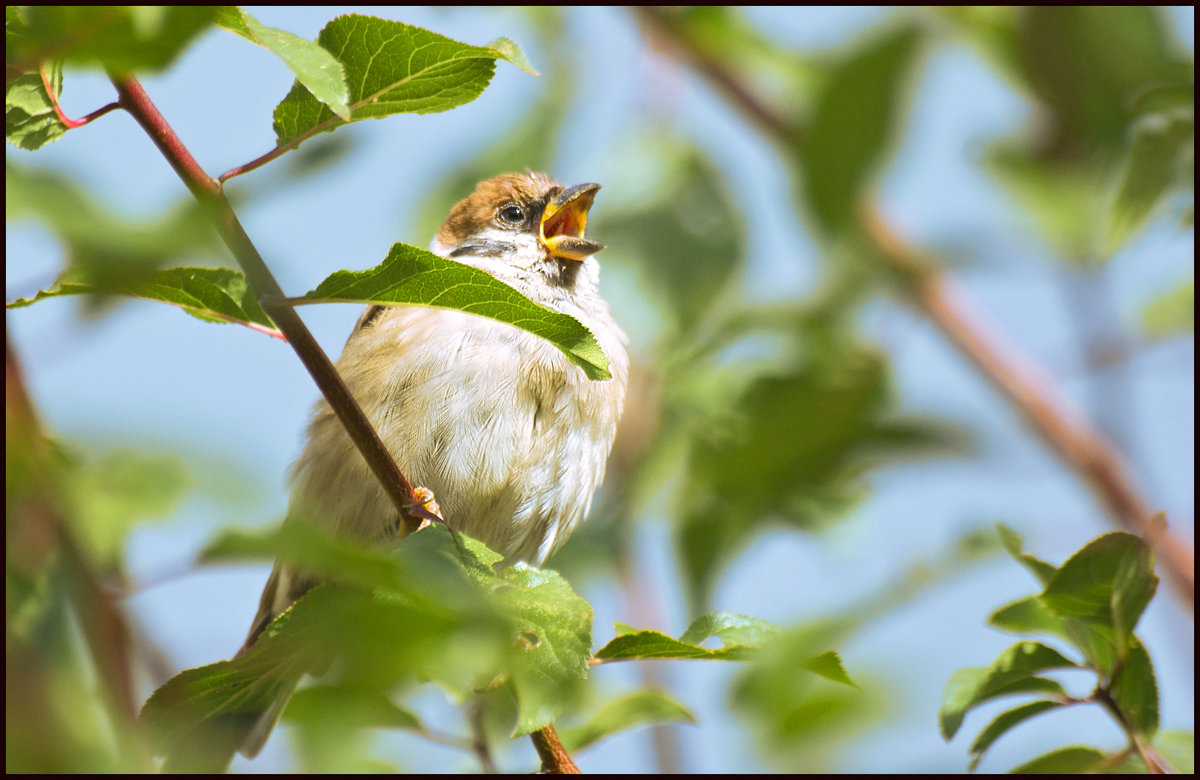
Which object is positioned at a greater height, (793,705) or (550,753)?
(550,753)

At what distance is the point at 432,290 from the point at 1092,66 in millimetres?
1031

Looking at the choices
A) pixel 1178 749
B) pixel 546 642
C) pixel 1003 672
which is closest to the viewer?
pixel 546 642

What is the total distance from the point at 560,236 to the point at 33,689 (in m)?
4.09

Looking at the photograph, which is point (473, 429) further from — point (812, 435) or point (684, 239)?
point (812, 435)

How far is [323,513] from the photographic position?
4.09m

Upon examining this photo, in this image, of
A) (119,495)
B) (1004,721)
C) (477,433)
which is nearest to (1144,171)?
(1004,721)

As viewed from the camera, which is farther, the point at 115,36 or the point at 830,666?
the point at 830,666

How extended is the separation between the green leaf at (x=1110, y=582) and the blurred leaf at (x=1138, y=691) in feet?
0.38

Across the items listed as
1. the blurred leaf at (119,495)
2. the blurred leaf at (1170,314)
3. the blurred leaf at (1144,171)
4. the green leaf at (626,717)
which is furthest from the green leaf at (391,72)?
the blurred leaf at (1170,314)

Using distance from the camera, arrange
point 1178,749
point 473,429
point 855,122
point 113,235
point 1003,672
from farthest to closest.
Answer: point 473,429 < point 1178,749 < point 1003,672 < point 855,122 < point 113,235

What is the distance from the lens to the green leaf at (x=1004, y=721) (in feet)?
6.87

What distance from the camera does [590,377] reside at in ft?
6.36

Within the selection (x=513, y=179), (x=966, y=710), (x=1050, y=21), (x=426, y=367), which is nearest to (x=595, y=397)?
(x=426, y=367)

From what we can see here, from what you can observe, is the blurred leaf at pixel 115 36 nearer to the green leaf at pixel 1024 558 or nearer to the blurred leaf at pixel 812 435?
the blurred leaf at pixel 812 435
